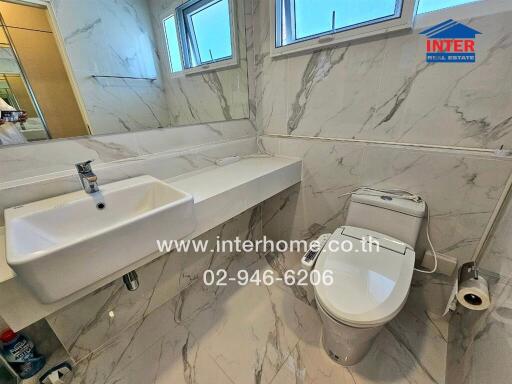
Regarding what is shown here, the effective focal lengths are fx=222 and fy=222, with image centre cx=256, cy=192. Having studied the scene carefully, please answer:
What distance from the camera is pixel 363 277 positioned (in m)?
0.93

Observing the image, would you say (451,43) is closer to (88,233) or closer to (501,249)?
(501,249)

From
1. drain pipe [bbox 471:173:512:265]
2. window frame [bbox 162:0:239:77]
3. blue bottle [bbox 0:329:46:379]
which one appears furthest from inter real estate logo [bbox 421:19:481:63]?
blue bottle [bbox 0:329:46:379]

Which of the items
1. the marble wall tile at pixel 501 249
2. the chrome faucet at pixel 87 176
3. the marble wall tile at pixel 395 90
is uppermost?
the marble wall tile at pixel 395 90

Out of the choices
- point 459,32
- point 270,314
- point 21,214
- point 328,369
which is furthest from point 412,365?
point 21,214

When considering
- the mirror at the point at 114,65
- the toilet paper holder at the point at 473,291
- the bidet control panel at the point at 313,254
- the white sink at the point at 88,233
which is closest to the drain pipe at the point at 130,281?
the white sink at the point at 88,233

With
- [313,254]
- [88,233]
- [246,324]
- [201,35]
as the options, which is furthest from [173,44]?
[246,324]

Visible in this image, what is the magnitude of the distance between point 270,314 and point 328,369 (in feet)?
1.28

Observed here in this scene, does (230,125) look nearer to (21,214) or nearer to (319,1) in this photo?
(319,1)

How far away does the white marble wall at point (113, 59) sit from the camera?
0.89 metres

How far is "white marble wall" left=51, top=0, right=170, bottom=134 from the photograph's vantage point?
895mm

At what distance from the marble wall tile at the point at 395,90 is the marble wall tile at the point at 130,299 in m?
0.97

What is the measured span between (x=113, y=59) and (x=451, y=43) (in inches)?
55.8

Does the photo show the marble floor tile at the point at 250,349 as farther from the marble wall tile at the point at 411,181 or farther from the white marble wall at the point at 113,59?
the white marble wall at the point at 113,59

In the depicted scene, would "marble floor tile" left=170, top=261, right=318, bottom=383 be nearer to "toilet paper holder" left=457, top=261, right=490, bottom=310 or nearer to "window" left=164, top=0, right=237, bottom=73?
"toilet paper holder" left=457, top=261, right=490, bottom=310
